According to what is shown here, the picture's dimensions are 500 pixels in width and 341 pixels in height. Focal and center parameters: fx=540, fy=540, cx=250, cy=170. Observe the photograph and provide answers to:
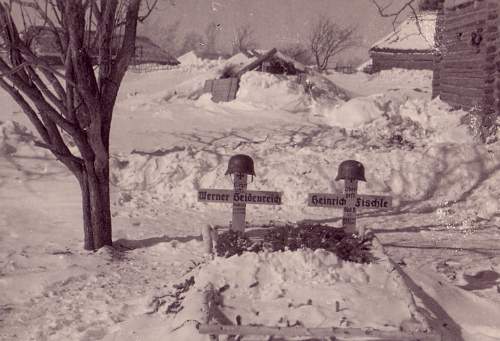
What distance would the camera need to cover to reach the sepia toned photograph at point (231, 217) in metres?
4.41

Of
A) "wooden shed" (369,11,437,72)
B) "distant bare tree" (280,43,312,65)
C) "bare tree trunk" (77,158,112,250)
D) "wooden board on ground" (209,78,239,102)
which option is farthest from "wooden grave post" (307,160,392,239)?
"distant bare tree" (280,43,312,65)

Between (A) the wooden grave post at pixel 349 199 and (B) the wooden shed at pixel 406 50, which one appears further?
(B) the wooden shed at pixel 406 50

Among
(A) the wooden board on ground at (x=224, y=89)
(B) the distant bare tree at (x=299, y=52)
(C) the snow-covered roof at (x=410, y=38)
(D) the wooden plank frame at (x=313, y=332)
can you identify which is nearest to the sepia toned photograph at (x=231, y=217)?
(D) the wooden plank frame at (x=313, y=332)

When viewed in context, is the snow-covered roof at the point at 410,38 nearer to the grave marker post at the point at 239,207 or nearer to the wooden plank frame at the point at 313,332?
the grave marker post at the point at 239,207

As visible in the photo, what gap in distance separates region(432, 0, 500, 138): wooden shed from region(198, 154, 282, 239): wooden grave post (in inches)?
354

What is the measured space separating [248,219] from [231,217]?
13.3 inches

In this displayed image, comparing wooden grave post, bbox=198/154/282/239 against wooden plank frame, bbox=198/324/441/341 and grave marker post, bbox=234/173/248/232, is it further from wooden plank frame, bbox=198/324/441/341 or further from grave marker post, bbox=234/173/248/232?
wooden plank frame, bbox=198/324/441/341

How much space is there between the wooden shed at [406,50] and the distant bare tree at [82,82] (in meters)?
30.4

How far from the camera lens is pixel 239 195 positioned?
20.0ft

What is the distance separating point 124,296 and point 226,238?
1163 millimetres

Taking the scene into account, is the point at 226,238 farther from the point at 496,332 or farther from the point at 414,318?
the point at 496,332

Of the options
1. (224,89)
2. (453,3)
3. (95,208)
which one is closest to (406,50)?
(224,89)

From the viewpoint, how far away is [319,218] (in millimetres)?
8914

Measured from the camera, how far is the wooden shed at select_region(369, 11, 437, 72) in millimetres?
34250
